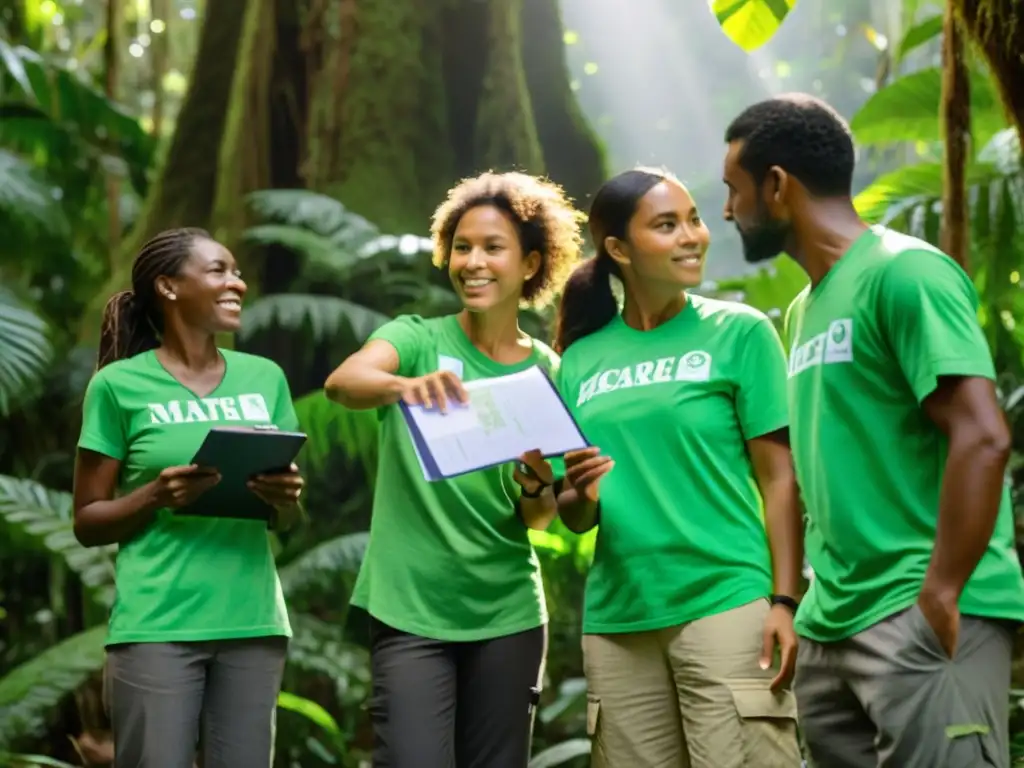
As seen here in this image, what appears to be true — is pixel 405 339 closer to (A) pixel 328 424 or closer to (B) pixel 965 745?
(B) pixel 965 745

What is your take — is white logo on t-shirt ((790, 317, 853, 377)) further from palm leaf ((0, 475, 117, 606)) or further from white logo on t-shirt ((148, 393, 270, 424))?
palm leaf ((0, 475, 117, 606))

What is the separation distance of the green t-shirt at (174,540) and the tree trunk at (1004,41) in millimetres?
2093

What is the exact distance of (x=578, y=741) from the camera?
4.93 metres

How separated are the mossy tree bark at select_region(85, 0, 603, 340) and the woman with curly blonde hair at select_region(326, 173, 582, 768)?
163 inches

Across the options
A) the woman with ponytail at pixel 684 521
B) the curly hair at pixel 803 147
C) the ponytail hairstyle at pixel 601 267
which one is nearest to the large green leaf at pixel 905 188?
the ponytail hairstyle at pixel 601 267

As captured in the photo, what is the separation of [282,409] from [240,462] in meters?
0.37

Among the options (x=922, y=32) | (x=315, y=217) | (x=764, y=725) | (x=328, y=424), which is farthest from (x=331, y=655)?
(x=922, y=32)

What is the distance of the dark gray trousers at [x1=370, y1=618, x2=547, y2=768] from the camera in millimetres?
3008

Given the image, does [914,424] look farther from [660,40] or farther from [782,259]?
[660,40]

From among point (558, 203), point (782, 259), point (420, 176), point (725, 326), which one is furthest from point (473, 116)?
point (725, 326)

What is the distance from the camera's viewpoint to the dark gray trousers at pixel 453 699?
3008mm

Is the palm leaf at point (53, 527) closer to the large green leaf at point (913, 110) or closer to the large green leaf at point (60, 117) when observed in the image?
the large green leaf at point (60, 117)

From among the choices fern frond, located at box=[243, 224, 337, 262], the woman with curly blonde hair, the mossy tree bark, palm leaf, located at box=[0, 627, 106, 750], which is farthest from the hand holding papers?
the mossy tree bark

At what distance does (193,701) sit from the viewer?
3137 millimetres
